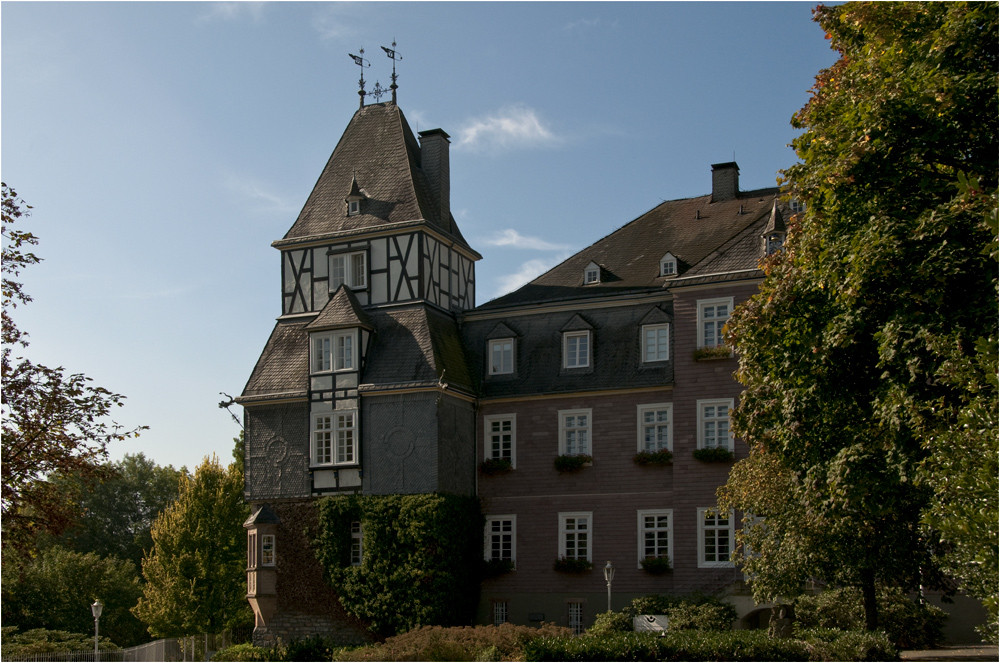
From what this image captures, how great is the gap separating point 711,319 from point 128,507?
44358mm

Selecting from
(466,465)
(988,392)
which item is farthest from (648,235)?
(988,392)

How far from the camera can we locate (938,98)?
1555cm

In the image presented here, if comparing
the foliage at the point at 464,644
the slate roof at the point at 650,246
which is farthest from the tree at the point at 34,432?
the slate roof at the point at 650,246

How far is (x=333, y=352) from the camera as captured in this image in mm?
33750

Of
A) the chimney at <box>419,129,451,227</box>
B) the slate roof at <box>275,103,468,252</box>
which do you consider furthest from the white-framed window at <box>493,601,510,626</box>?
the chimney at <box>419,129,451,227</box>

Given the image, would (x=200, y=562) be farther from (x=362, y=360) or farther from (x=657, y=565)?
(x=657, y=565)

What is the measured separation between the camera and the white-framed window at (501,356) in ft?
114

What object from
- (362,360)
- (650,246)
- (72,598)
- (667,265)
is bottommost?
(72,598)

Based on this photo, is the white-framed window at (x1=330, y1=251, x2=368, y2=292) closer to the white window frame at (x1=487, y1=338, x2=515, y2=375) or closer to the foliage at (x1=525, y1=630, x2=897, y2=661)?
the white window frame at (x1=487, y1=338, x2=515, y2=375)

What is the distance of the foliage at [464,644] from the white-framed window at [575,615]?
6586 mm

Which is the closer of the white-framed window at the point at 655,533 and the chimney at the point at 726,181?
the white-framed window at the point at 655,533

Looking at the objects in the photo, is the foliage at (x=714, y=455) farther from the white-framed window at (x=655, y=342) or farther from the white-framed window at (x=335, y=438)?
the white-framed window at (x=335, y=438)

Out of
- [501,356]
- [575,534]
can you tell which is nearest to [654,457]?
[575,534]

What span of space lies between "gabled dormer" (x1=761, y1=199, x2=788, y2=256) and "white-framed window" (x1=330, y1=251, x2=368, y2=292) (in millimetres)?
11950
